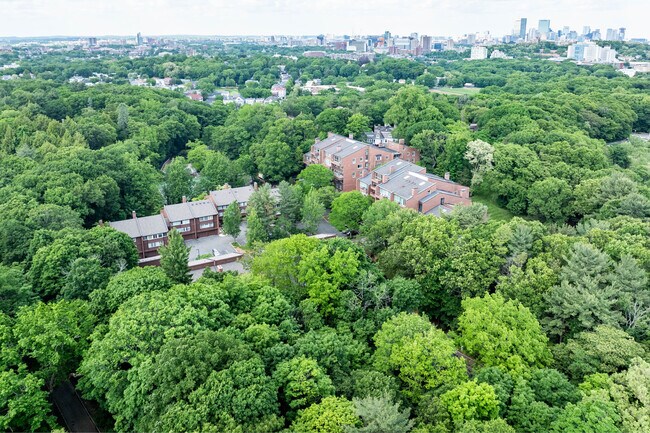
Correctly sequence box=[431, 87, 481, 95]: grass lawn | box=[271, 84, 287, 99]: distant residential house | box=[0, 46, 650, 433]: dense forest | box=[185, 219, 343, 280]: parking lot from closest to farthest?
box=[0, 46, 650, 433]: dense forest
box=[185, 219, 343, 280]: parking lot
box=[431, 87, 481, 95]: grass lawn
box=[271, 84, 287, 99]: distant residential house

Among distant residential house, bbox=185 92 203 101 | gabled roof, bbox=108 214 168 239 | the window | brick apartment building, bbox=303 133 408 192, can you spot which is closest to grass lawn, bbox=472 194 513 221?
brick apartment building, bbox=303 133 408 192

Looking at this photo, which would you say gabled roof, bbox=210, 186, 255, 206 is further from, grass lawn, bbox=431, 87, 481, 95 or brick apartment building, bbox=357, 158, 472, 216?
grass lawn, bbox=431, 87, 481, 95

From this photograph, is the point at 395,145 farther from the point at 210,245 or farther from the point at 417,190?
the point at 210,245

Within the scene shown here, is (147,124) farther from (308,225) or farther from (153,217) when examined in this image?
(308,225)

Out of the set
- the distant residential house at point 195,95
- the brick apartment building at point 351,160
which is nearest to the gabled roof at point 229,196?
the brick apartment building at point 351,160

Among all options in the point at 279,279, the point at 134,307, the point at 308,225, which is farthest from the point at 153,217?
the point at 134,307
